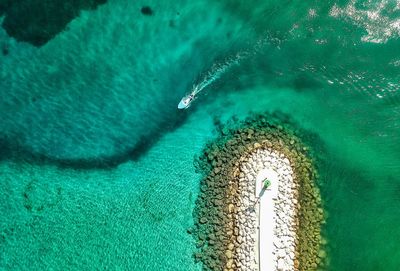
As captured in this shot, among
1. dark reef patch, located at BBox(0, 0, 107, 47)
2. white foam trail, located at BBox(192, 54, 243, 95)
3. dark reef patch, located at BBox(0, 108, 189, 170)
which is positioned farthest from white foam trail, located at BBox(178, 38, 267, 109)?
dark reef patch, located at BBox(0, 0, 107, 47)

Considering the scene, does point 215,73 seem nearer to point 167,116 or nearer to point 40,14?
point 167,116

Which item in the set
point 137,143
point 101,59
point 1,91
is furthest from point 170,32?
point 1,91

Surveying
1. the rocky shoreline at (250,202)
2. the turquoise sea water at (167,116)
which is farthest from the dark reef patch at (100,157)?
the rocky shoreline at (250,202)

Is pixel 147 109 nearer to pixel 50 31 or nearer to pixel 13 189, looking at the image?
pixel 50 31

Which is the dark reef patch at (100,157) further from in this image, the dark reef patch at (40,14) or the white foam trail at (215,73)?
the dark reef patch at (40,14)

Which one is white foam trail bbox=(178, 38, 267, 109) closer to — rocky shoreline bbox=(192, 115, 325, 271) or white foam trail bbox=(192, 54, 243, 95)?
white foam trail bbox=(192, 54, 243, 95)
